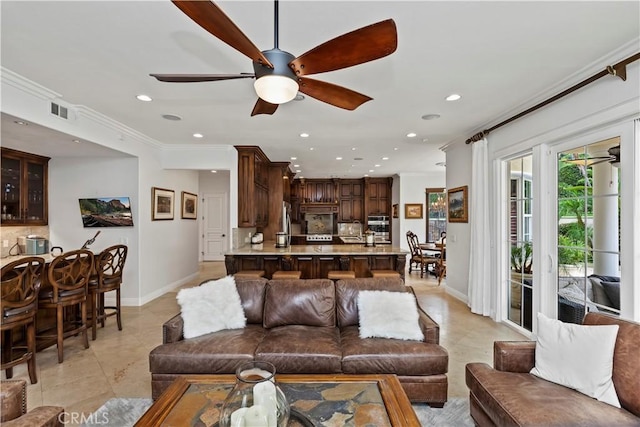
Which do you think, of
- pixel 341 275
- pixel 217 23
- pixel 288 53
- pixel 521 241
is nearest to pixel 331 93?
pixel 288 53

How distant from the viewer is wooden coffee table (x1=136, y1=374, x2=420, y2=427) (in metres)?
1.42

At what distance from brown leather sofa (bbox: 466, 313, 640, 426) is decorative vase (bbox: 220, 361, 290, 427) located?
1165 millimetres

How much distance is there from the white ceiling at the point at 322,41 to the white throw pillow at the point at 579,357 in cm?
197

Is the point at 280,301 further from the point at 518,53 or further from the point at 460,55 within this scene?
the point at 518,53

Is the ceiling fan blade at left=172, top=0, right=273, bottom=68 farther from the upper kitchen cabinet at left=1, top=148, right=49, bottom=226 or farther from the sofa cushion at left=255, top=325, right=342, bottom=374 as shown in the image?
the upper kitchen cabinet at left=1, top=148, right=49, bottom=226

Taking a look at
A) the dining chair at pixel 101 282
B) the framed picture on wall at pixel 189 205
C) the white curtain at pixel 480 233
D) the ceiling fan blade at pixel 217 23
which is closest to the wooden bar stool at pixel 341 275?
the white curtain at pixel 480 233

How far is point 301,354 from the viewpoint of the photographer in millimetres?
2248

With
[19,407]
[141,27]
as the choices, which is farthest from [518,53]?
[19,407]

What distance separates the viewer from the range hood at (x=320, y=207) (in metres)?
9.91

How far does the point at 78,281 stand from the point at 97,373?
1.13 metres

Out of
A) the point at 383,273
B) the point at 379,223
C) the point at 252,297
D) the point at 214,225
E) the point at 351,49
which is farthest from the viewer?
the point at 379,223

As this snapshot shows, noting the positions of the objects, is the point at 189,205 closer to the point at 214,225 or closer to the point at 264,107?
the point at 214,225

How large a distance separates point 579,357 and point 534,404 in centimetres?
47

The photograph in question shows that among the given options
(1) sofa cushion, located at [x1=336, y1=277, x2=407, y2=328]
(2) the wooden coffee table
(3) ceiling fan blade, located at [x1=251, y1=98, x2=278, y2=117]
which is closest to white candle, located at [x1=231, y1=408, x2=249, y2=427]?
(2) the wooden coffee table
